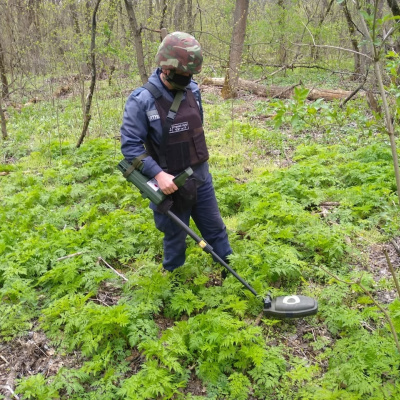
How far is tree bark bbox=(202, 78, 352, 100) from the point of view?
1281cm

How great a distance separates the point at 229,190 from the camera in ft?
19.3

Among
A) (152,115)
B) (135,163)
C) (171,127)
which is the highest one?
(152,115)

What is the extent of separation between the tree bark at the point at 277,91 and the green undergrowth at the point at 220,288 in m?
6.63

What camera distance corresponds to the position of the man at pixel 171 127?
326 cm

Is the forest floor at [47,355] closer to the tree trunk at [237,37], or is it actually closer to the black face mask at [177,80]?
the black face mask at [177,80]

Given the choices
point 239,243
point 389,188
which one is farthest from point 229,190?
point 389,188

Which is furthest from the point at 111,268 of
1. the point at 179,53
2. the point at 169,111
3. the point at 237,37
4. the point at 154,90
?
the point at 237,37

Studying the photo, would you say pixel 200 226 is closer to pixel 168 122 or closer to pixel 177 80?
pixel 168 122

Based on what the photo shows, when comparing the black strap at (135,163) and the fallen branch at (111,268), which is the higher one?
the black strap at (135,163)

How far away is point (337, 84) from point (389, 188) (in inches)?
415

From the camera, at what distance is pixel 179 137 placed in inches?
137

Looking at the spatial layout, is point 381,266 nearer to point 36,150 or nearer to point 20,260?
point 20,260

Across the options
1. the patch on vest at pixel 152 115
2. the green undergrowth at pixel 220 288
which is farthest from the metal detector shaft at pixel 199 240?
the patch on vest at pixel 152 115

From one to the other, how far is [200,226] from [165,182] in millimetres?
899
